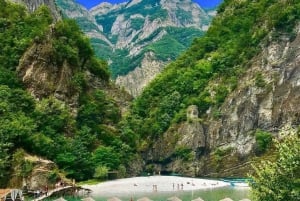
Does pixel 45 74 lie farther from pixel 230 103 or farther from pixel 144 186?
pixel 230 103

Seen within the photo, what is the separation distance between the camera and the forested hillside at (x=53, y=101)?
79125 millimetres

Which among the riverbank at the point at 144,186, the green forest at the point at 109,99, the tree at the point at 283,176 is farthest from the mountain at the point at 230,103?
the tree at the point at 283,176

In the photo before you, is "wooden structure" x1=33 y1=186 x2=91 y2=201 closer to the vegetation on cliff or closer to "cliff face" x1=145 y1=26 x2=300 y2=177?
"cliff face" x1=145 y1=26 x2=300 y2=177

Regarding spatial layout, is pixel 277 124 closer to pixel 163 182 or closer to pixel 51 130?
pixel 163 182

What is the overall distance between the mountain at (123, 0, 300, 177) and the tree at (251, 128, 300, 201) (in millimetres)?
75264

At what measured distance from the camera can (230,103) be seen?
12112 centimetres

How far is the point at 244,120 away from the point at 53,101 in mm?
47518

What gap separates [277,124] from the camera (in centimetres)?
10919

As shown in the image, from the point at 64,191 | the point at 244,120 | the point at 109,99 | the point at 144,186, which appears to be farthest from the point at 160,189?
the point at 244,120

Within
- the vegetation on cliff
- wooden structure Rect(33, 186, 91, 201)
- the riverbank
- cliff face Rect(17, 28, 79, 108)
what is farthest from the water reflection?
the vegetation on cliff

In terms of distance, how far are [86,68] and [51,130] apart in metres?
27.8

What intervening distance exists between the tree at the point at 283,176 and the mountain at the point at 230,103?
247 ft

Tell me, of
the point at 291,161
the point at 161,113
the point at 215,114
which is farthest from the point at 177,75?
the point at 291,161

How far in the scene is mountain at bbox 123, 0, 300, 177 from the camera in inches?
4365
